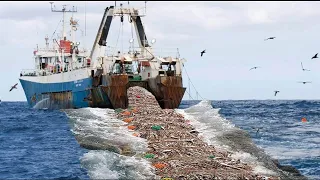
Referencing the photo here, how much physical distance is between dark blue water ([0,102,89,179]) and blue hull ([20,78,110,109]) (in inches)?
376

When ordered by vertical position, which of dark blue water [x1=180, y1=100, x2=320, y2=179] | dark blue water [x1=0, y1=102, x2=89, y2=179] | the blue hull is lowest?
dark blue water [x1=180, y1=100, x2=320, y2=179]

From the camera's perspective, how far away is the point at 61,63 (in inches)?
2172

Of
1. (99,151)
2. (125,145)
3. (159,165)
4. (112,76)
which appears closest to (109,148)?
(99,151)

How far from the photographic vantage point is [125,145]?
2436 centimetres

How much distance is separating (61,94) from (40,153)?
92.1ft

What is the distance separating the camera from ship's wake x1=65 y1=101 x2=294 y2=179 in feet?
64.2

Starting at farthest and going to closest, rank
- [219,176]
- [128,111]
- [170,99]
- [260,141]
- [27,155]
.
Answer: [170,99]
[128,111]
[260,141]
[27,155]
[219,176]

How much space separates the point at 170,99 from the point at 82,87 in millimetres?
7419

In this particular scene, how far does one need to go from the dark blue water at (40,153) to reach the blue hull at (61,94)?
9.56 m

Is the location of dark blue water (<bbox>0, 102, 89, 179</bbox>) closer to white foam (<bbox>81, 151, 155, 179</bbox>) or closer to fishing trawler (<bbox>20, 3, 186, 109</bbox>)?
white foam (<bbox>81, 151, 155, 179</bbox>)

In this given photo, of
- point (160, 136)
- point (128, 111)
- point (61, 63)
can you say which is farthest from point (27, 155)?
point (61, 63)

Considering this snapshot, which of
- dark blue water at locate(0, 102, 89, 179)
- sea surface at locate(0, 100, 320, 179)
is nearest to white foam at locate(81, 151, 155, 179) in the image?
sea surface at locate(0, 100, 320, 179)

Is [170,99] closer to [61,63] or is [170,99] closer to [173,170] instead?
[61,63]

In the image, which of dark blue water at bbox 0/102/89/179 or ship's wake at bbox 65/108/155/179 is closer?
ship's wake at bbox 65/108/155/179
